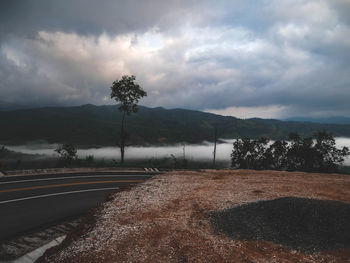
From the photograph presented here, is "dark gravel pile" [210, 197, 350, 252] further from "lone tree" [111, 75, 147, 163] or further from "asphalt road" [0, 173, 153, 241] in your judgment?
"lone tree" [111, 75, 147, 163]

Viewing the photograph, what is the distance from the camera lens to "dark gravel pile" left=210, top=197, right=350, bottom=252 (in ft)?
27.9

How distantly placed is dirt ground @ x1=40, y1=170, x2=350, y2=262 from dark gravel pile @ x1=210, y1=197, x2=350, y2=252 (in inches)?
18.6

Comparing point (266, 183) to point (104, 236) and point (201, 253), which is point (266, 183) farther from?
point (104, 236)

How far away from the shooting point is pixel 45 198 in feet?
50.8

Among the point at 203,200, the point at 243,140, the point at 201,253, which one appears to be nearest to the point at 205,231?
the point at 201,253

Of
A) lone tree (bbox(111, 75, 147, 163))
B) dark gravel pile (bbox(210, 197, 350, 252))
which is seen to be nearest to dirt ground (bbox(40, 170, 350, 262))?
dark gravel pile (bbox(210, 197, 350, 252))

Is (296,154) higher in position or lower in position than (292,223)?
higher

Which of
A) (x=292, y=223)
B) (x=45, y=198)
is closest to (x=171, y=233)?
(x=292, y=223)

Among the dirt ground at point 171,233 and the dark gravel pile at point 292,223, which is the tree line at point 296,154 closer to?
the dirt ground at point 171,233

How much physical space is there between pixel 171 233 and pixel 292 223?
5.58 m

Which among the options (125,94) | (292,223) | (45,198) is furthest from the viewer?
(125,94)

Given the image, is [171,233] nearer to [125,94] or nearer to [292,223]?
[292,223]

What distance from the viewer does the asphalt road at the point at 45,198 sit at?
37.9ft

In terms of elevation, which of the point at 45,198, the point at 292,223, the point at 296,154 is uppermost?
the point at 296,154
